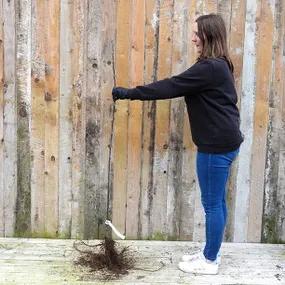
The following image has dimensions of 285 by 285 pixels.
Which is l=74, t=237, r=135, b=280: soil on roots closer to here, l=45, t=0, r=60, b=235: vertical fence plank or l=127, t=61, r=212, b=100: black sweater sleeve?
l=45, t=0, r=60, b=235: vertical fence plank

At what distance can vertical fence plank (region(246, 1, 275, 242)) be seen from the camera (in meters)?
4.25

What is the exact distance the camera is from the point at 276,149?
4.39 metres

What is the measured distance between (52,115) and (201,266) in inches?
57.9

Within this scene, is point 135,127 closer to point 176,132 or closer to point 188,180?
point 176,132

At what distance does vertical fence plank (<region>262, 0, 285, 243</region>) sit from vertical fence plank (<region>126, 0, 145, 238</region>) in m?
0.93

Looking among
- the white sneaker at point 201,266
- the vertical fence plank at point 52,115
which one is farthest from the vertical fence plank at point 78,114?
the white sneaker at point 201,266

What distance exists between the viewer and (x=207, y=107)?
11.9 ft

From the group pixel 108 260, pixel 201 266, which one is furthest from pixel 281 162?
pixel 108 260

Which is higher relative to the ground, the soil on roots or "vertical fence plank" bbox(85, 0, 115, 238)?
"vertical fence plank" bbox(85, 0, 115, 238)

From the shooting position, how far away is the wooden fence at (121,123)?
166 inches

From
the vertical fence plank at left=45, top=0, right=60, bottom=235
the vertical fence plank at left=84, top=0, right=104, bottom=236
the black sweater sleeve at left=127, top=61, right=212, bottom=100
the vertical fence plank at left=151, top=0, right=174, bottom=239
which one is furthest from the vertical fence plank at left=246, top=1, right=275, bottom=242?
the vertical fence plank at left=45, top=0, right=60, bottom=235

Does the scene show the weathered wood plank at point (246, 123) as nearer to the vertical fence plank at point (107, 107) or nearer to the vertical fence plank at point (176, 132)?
the vertical fence plank at point (176, 132)

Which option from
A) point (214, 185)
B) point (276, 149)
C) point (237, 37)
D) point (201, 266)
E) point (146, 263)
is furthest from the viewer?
point (276, 149)

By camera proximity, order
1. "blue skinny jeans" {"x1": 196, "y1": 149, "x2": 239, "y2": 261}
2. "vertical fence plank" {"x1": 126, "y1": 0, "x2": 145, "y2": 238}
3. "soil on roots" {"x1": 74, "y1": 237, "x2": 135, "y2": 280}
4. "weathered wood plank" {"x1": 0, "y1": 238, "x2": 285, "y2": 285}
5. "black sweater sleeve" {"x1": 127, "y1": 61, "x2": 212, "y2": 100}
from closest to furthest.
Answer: "black sweater sleeve" {"x1": 127, "y1": 61, "x2": 212, "y2": 100}
"blue skinny jeans" {"x1": 196, "y1": 149, "x2": 239, "y2": 261}
"weathered wood plank" {"x1": 0, "y1": 238, "x2": 285, "y2": 285}
"soil on roots" {"x1": 74, "y1": 237, "x2": 135, "y2": 280}
"vertical fence plank" {"x1": 126, "y1": 0, "x2": 145, "y2": 238}
